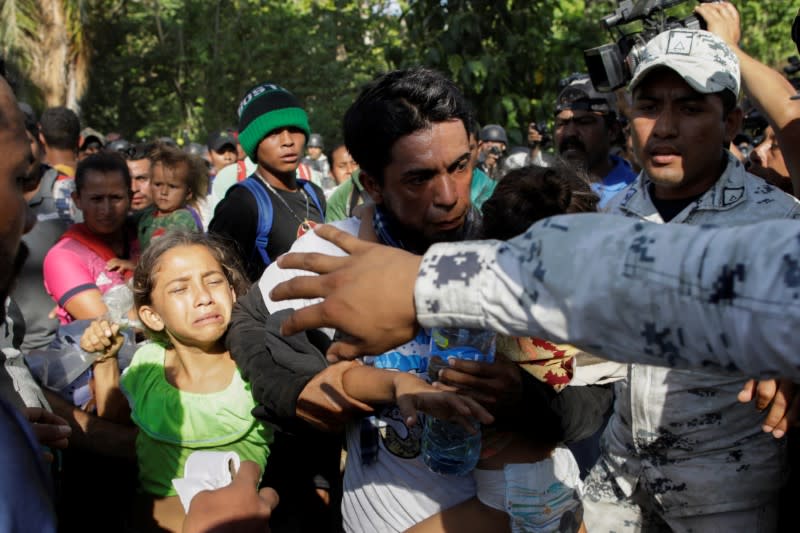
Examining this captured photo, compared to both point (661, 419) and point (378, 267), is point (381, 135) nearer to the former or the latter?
point (378, 267)

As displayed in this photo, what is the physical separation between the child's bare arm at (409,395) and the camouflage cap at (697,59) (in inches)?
61.0

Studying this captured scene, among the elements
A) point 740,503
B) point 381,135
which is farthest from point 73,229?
point 740,503

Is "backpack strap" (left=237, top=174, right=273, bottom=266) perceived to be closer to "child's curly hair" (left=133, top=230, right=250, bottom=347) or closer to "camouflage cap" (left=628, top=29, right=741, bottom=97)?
"child's curly hair" (left=133, top=230, right=250, bottom=347)

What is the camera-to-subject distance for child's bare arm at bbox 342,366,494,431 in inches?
69.9

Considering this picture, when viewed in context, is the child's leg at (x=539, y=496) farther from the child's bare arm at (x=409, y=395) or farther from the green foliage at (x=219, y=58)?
the green foliage at (x=219, y=58)

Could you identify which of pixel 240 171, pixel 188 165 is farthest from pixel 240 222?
pixel 240 171

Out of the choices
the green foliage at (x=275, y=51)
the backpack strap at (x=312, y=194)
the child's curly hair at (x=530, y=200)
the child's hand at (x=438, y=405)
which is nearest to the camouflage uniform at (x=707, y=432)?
the child's curly hair at (x=530, y=200)

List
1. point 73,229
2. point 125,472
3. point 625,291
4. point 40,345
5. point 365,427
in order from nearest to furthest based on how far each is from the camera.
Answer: point 625,291, point 365,427, point 125,472, point 40,345, point 73,229

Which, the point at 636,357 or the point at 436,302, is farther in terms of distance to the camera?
the point at 436,302

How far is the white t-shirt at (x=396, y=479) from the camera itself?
7.06ft

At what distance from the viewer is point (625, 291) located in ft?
4.00

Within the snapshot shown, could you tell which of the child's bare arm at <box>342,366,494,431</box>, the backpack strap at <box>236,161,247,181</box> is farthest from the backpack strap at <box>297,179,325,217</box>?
the child's bare arm at <box>342,366,494,431</box>

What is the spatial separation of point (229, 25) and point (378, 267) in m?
20.3

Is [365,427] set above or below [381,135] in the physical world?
below
